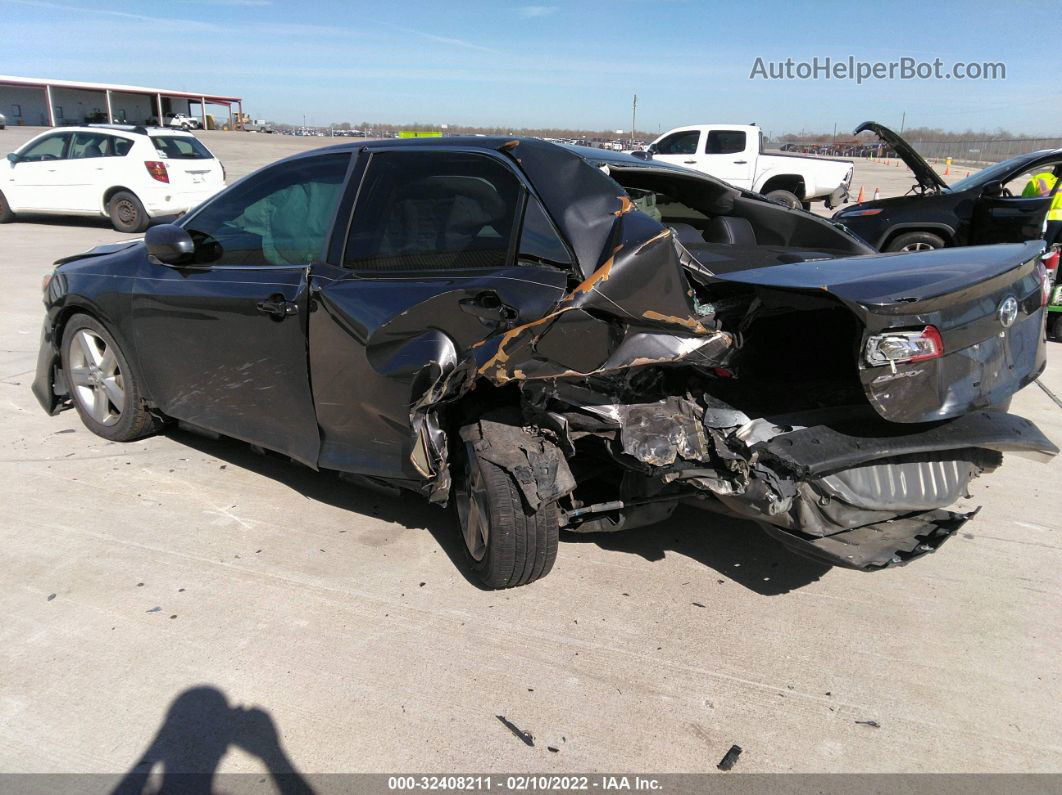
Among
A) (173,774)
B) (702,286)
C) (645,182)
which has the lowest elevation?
(173,774)

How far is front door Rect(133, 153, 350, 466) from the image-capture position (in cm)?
364

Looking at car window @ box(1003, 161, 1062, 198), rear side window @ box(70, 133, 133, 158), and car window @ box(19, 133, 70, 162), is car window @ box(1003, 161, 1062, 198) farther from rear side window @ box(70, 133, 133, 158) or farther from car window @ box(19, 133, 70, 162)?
car window @ box(19, 133, 70, 162)

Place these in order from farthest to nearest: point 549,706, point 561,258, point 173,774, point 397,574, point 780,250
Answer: point 780,250 < point 397,574 < point 561,258 < point 549,706 < point 173,774

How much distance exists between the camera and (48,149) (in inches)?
535

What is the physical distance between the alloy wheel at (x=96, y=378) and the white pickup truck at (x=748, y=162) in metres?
13.4

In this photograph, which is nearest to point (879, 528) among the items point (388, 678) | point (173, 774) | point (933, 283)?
point (933, 283)

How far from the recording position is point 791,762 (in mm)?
2428

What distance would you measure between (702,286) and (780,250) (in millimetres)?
1241

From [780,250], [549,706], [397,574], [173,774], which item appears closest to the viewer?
[173,774]

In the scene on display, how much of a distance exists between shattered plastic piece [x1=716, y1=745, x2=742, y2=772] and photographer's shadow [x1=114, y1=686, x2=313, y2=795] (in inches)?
49.1

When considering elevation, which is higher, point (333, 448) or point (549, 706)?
point (333, 448)

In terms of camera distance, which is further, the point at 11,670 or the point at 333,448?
the point at 333,448

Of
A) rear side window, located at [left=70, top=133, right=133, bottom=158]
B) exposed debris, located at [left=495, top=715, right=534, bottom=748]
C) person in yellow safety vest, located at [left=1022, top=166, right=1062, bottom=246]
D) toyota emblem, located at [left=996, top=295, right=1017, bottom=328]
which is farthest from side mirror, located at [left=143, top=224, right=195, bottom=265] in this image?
rear side window, located at [left=70, top=133, right=133, bottom=158]

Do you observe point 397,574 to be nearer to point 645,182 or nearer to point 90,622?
point 90,622
